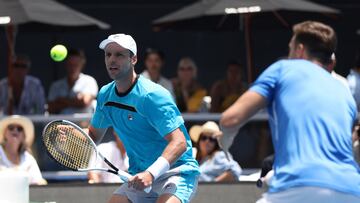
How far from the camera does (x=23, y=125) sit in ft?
35.7

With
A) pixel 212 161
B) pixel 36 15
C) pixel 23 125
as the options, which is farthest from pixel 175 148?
pixel 36 15

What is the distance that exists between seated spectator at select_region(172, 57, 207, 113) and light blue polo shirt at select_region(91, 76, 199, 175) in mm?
5562

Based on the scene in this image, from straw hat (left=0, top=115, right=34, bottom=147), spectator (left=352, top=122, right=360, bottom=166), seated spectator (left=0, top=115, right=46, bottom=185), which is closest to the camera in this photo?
seated spectator (left=0, top=115, right=46, bottom=185)

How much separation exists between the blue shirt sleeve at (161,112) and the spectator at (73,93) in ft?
17.6

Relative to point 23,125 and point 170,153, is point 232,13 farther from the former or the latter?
point 170,153

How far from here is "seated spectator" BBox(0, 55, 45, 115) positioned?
1228 cm

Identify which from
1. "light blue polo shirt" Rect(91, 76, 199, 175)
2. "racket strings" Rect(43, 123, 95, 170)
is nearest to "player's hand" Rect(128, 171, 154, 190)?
"light blue polo shirt" Rect(91, 76, 199, 175)

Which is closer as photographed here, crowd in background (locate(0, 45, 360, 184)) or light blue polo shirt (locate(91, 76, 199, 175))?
light blue polo shirt (locate(91, 76, 199, 175))

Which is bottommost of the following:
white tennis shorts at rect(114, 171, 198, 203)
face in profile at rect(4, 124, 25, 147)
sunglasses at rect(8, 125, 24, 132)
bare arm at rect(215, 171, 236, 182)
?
bare arm at rect(215, 171, 236, 182)

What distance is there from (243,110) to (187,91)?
7.80m

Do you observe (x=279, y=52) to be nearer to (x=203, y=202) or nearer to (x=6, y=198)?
(x=203, y=202)

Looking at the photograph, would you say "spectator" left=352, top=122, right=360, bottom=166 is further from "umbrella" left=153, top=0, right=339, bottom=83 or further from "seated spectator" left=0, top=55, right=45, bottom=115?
"seated spectator" left=0, top=55, right=45, bottom=115

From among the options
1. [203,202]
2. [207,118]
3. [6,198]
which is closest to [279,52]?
[207,118]

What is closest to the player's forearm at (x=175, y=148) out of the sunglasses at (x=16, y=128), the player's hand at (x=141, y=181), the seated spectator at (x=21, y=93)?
the player's hand at (x=141, y=181)
